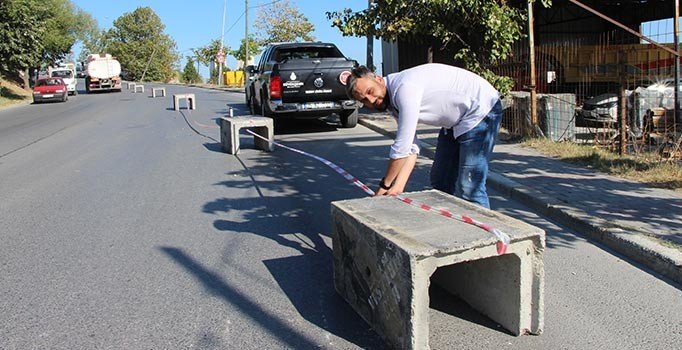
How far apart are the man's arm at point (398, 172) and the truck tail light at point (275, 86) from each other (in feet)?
29.3

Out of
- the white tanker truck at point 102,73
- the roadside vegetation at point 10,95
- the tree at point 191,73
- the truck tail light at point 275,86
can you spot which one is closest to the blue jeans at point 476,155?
the truck tail light at point 275,86

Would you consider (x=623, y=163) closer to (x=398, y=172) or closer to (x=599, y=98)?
(x=398, y=172)

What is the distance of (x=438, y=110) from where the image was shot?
13.6ft

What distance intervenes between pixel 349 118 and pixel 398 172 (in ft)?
35.2

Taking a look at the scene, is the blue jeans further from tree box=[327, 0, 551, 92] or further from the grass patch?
tree box=[327, 0, 551, 92]

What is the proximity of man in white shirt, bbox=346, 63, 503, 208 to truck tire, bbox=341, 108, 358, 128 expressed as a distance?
399 inches

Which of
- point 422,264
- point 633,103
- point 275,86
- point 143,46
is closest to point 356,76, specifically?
point 422,264

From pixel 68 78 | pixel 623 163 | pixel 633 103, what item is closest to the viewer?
pixel 623 163

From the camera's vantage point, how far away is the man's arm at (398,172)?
13.1 ft

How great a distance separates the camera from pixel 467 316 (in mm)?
3889

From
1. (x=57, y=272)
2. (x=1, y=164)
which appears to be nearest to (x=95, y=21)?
(x=1, y=164)

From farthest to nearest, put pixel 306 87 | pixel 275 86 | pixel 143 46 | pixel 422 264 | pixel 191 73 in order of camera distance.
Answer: pixel 143 46
pixel 191 73
pixel 306 87
pixel 275 86
pixel 422 264

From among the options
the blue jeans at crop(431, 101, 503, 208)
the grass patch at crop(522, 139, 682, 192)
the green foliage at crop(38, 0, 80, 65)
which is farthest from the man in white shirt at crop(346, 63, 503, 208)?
the green foliage at crop(38, 0, 80, 65)

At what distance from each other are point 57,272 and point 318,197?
125 inches
